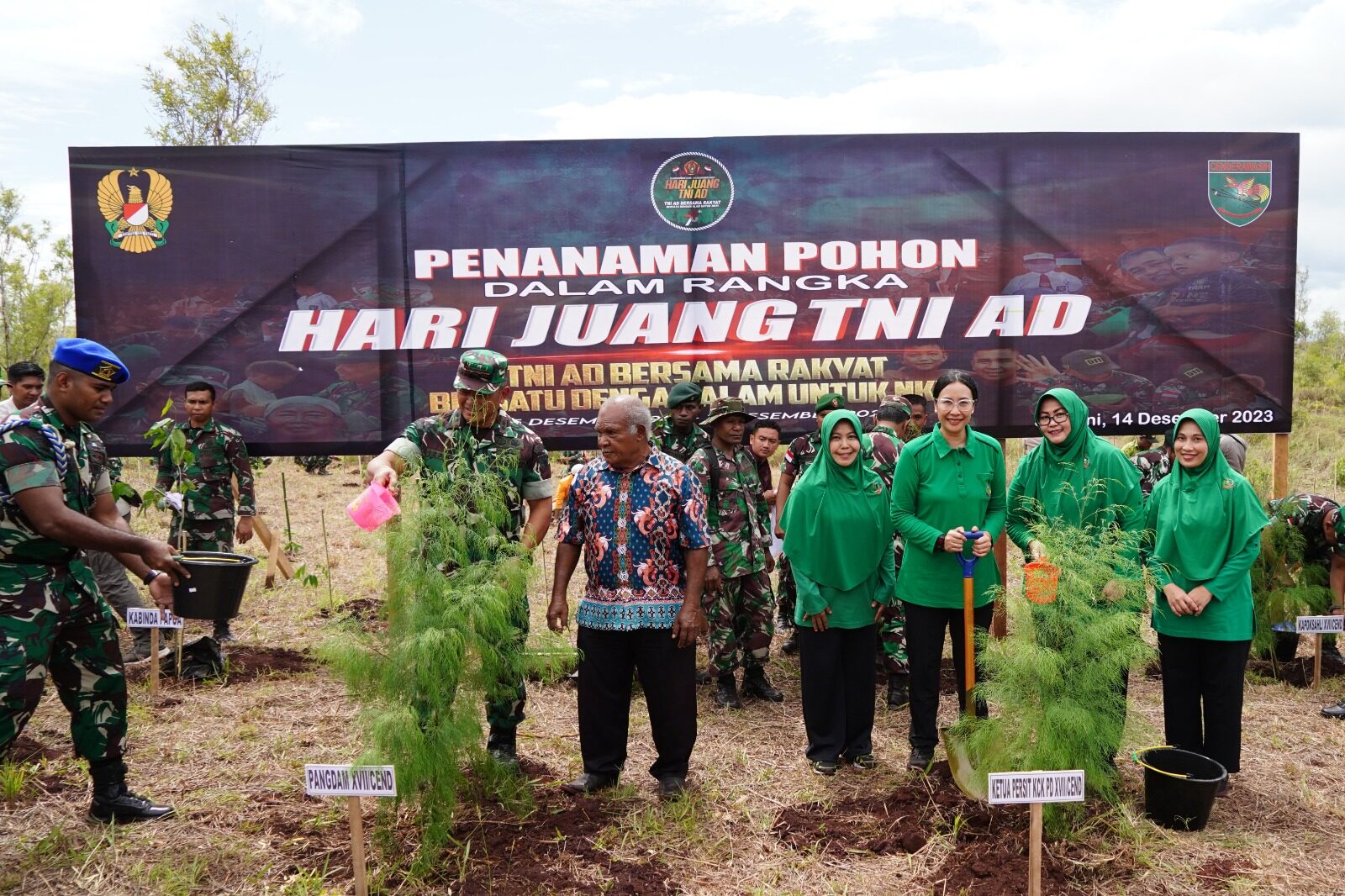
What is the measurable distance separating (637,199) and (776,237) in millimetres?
1036

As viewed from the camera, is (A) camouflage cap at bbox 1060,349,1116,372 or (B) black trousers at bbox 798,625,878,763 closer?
(B) black trousers at bbox 798,625,878,763

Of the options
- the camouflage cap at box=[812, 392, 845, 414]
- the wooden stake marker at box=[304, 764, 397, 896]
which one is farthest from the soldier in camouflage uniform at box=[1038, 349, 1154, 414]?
the wooden stake marker at box=[304, 764, 397, 896]

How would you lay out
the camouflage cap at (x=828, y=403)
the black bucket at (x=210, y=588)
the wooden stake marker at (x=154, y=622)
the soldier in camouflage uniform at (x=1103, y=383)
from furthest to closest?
the soldier in camouflage uniform at (x=1103, y=383) → the camouflage cap at (x=828, y=403) → the wooden stake marker at (x=154, y=622) → the black bucket at (x=210, y=588)

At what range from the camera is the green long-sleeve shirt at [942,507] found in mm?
4297

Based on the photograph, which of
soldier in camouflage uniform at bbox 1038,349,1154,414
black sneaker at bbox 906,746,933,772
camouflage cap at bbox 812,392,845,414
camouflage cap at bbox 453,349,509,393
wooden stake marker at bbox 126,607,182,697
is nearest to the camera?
camouflage cap at bbox 453,349,509,393

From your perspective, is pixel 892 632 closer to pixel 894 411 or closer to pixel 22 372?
pixel 894 411

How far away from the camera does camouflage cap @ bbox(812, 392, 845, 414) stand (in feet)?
21.3

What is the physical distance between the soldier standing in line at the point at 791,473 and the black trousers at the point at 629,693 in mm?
1797

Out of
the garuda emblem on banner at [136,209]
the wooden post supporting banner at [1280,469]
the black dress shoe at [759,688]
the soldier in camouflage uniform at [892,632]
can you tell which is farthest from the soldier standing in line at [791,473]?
the garuda emblem on banner at [136,209]

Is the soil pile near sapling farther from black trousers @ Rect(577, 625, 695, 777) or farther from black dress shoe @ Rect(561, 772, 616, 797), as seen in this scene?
black dress shoe @ Rect(561, 772, 616, 797)

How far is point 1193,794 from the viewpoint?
3744mm

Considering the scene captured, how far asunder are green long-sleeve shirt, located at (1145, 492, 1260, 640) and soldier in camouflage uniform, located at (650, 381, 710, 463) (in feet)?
8.83

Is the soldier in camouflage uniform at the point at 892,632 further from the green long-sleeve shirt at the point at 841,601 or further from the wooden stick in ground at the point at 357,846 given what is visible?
the wooden stick in ground at the point at 357,846

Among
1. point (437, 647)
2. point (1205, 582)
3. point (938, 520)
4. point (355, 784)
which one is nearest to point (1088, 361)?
point (1205, 582)
